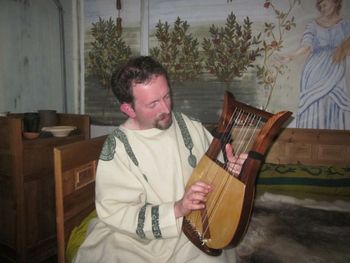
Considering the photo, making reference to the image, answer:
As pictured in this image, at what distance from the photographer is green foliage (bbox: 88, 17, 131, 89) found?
2616 mm

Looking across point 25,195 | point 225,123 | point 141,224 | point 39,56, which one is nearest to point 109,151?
point 141,224

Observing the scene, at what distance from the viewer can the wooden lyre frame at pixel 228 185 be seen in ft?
2.81

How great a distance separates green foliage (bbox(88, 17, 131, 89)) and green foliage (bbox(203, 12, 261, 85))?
747 millimetres

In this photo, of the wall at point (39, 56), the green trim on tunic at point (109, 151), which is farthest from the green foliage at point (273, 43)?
the wall at point (39, 56)

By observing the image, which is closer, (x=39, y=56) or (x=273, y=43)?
(x=273, y=43)

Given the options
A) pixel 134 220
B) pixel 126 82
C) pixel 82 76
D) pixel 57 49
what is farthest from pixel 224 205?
pixel 57 49

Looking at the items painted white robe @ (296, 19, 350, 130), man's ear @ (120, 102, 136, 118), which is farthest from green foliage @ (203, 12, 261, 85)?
man's ear @ (120, 102, 136, 118)

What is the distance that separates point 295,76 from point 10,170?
2.15 metres

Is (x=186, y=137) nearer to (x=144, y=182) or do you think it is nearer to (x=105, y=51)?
(x=144, y=182)

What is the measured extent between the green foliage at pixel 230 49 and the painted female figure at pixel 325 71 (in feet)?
0.89

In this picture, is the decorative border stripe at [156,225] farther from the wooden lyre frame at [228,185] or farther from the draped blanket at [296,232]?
the draped blanket at [296,232]

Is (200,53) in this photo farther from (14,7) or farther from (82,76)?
(14,7)

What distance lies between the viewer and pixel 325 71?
2.19m

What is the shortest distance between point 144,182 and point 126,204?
11cm
